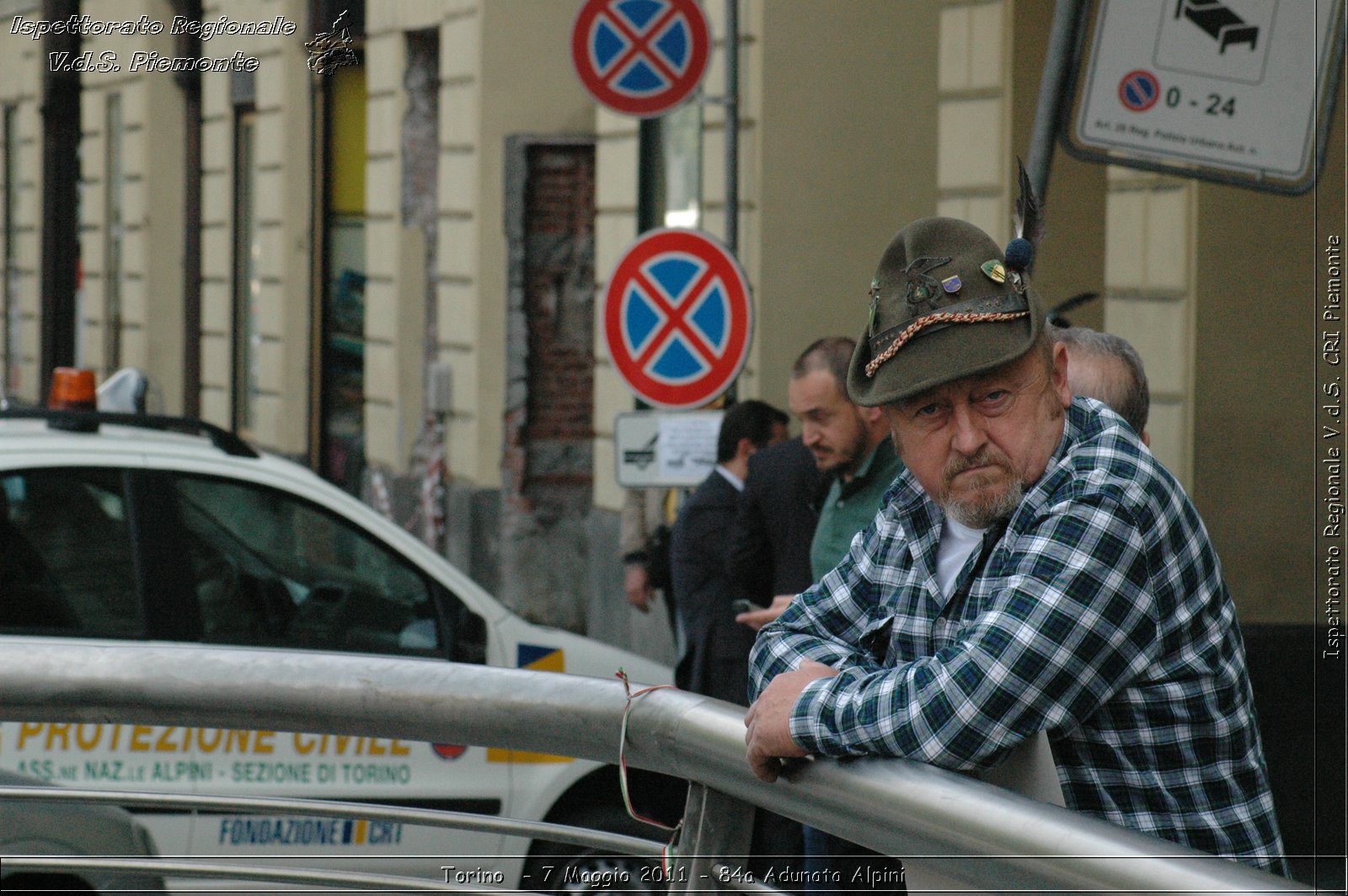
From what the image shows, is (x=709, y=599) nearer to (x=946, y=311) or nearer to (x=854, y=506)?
(x=854, y=506)

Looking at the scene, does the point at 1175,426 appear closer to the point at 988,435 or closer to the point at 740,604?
the point at 740,604

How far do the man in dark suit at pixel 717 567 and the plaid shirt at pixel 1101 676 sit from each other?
3606mm

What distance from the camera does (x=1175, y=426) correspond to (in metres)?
6.38

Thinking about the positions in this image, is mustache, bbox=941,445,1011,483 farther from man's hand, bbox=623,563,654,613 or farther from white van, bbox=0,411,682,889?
man's hand, bbox=623,563,654,613

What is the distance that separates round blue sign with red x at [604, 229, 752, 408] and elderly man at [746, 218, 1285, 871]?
16.7 feet

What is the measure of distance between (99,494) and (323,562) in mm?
692

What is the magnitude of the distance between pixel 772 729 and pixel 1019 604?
0.30 metres

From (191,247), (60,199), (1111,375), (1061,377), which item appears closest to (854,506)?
(1111,375)

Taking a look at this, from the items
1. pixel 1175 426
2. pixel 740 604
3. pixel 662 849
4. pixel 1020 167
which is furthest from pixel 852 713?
pixel 1175 426

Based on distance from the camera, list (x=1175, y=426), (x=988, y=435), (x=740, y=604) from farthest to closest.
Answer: (x=1175, y=426), (x=740, y=604), (x=988, y=435)

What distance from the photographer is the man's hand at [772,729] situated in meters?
1.90

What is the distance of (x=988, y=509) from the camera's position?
2.08m

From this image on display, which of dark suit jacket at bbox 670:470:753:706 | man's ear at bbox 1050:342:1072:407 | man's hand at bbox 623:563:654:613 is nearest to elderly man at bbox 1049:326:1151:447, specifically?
man's ear at bbox 1050:342:1072:407

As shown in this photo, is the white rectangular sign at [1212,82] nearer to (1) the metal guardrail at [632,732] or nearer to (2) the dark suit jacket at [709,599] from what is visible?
(2) the dark suit jacket at [709,599]
